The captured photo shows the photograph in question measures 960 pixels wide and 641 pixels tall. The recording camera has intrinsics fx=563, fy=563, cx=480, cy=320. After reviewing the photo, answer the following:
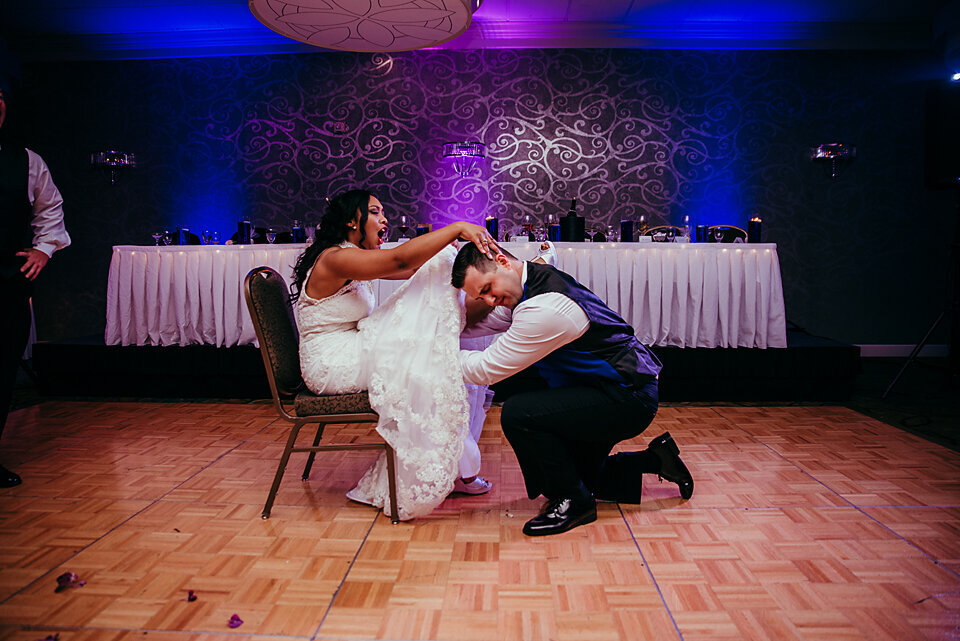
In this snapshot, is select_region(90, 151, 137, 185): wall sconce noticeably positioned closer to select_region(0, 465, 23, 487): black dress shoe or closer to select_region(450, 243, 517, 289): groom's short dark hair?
select_region(0, 465, 23, 487): black dress shoe

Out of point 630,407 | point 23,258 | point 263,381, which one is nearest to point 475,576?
point 630,407

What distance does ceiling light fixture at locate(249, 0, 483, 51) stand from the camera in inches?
103

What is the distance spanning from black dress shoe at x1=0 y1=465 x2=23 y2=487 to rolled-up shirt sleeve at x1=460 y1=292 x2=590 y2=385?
2.13 meters

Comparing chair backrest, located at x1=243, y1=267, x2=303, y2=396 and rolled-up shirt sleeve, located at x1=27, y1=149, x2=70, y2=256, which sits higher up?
rolled-up shirt sleeve, located at x1=27, y1=149, x2=70, y2=256

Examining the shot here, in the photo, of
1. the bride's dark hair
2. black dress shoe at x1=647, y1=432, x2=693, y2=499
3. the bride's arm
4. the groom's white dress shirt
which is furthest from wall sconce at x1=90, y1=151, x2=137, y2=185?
black dress shoe at x1=647, y1=432, x2=693, y2=499

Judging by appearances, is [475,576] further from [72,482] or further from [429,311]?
[72,482]

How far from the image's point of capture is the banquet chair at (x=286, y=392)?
199 centimetres

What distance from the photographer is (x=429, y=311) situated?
6.48ft

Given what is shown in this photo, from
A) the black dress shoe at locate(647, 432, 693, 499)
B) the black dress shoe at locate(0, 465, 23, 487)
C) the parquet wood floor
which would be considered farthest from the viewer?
the black dress shoe at locate(0, 465, 23, 487)

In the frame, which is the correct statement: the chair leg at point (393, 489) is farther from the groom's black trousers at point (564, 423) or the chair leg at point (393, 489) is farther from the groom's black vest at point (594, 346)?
the groom's black vest at point (594, 346)

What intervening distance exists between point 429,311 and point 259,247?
2527mm

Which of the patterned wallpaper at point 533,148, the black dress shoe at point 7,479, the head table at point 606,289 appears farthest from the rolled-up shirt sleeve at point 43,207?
the patterned wallpaper at point 533,148

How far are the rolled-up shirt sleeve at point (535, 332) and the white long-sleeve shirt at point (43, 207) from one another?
216 cm

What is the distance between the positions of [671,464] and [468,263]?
113 centimetres
